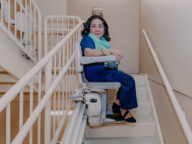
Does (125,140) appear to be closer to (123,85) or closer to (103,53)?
(123,85)

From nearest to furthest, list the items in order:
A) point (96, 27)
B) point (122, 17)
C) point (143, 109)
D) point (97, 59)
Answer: point (97, 59) < point (96, 27) < point (143, 109) < point (122, 17)

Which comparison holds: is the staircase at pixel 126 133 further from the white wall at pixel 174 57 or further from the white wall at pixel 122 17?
the white wall at pixel 122 17

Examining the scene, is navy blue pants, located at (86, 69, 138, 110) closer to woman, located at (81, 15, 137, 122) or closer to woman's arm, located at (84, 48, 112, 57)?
woman, located at (81, 15, 137, 122)

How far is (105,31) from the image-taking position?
216 cm

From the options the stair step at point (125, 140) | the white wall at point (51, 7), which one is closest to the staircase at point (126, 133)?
the stair step at point (125, 140)

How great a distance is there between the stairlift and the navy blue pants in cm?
7

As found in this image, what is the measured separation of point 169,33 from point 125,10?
2545mm

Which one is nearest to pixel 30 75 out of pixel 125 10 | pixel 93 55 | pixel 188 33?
pixel 93 55

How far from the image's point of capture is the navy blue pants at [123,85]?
5.94 ft

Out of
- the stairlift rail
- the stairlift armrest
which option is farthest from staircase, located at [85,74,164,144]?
the stairlift armrest

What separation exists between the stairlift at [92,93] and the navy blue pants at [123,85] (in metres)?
0.07

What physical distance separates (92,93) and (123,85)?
1.04 ft

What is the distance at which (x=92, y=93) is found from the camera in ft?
5.65

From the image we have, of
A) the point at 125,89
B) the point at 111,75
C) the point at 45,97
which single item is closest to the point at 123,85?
the point at 125,89
